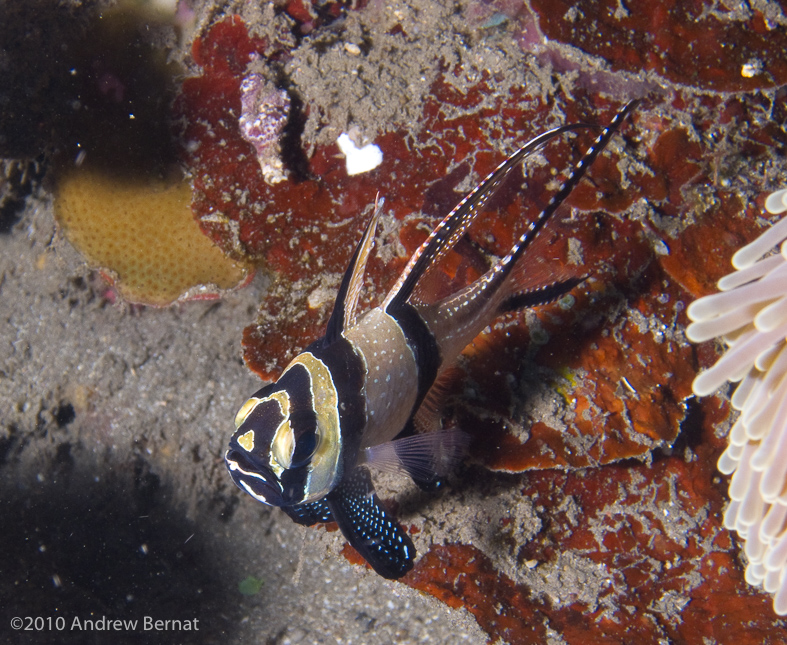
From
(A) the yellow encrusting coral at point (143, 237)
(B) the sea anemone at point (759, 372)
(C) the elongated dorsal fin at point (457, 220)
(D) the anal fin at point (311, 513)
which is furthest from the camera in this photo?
(A) the yellow encrusting coral at point (143, 237)

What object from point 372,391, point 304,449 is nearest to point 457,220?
point 372,391

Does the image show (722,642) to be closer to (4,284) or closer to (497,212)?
(497,212)

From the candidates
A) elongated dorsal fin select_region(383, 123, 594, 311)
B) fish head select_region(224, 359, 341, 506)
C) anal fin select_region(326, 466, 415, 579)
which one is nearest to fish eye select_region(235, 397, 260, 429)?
fish head select_region(224, 359, 341, 506)

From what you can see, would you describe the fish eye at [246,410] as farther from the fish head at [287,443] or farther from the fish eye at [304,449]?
the fish eye at [304,449]

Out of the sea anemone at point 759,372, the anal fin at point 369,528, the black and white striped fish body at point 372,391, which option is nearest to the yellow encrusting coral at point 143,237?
the black and white striped fish body at point 372,391

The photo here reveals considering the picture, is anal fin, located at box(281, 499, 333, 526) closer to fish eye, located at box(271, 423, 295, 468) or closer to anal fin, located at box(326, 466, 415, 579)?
anal fin, located at box(326, 466, 415, 579)

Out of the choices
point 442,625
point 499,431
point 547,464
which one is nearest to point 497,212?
point 499,431

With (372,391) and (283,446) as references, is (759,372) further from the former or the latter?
(283,446)
